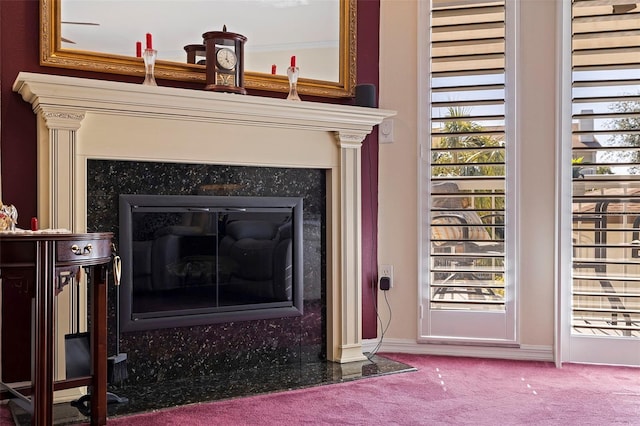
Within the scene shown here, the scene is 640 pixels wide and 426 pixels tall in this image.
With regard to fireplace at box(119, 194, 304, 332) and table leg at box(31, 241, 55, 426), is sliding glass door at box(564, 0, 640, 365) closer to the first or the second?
fireplace at box(119, 194, 304, 332)

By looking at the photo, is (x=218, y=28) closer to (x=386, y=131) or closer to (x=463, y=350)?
(x=386, y=131)

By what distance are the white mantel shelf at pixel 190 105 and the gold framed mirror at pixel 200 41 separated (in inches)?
9.6

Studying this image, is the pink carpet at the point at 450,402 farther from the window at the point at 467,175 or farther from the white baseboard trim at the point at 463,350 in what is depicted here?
the window at the point at 467,175

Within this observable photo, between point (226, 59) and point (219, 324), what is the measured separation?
4.40ft

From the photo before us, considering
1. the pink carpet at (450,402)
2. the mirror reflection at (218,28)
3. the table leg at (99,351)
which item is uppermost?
the mirror reflection at (218,28)

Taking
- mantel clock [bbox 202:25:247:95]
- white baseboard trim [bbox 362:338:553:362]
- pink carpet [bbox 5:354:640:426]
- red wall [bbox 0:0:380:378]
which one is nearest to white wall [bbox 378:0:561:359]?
white baseboard trim [bbox 362:338:553:362]

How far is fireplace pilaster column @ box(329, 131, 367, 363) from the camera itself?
349 cm

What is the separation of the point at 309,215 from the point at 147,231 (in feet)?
3.01

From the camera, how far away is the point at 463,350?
3.66m

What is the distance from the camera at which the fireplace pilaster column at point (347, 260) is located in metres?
3.49

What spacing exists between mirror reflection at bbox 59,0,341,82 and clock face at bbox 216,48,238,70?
0.62 ft

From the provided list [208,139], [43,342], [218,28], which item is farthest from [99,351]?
[218,28]

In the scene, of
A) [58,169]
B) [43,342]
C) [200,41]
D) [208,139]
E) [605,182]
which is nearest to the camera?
[43,342]

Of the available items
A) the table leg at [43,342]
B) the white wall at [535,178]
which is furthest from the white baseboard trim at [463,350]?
the table leg at [43,342]
